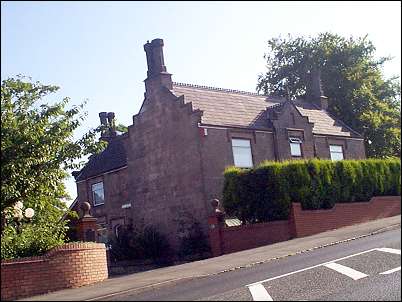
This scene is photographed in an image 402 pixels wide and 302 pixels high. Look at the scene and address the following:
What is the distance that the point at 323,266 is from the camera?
39.8ft

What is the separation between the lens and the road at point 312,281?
9.02m

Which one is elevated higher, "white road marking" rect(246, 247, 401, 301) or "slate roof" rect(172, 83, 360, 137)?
"slate roof" rect(172, 83, 360, 137)

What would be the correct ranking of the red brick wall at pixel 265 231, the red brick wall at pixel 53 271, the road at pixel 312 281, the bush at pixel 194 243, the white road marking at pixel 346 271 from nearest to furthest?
the road at pixel 312 281 → the white road marking at pixel 346 271 → the red brick wall at pixel 53 271 → the red brick wall at pixel 265 231 → the bush at pixel 194 243

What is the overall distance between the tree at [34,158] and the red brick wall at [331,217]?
26.3ft

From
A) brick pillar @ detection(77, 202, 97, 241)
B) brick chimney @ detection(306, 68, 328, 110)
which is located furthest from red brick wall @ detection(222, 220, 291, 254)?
brick chimney @ detection(306, 68, 328, 110)

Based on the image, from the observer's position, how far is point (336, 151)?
32688mm

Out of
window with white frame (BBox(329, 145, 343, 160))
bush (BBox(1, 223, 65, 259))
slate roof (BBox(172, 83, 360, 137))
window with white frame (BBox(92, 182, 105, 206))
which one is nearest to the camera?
bush (BBox(1, 223, 65, 259))

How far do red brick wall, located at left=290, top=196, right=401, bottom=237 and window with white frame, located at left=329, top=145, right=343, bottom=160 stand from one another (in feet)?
37.0

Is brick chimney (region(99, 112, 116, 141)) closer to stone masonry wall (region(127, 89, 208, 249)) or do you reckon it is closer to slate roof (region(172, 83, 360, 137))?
stone masonry wall (region(127, 89, 208, 249))

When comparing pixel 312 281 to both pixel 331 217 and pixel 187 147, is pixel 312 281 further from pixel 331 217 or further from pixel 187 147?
pixel 187 147

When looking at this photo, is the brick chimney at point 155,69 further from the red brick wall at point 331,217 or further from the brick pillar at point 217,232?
the red brick wall at point 331,217

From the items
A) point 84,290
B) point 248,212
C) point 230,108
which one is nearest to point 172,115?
point 230,108

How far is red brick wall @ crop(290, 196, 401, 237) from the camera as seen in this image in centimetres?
1157

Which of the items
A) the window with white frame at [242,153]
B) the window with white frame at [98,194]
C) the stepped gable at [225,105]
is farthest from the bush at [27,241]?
the window with white frame at [98,194]
